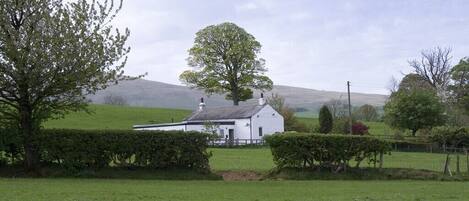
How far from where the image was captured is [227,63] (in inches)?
3504

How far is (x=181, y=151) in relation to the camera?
28.6 meters

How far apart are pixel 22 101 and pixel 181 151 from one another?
7.40 meters

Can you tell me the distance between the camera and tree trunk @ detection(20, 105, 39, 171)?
25859mm

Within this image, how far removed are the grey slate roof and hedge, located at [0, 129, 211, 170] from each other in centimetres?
5001

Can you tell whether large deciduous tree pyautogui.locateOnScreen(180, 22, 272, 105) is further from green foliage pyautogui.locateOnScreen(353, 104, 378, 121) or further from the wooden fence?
green foliage pyautogui.locateOnScreen(353, 104, 378, 121)

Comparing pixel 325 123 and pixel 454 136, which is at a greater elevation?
pixel 325 123

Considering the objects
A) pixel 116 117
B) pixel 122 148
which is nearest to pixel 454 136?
pixel 122 148

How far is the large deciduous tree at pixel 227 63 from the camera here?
89.0 meters

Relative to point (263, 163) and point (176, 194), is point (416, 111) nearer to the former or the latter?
point (263, 163)

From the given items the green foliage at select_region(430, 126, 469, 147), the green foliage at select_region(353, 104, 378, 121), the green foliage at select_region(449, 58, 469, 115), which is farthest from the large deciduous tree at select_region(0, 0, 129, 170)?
the green foliage at select_region(353, 104, 378, 121)

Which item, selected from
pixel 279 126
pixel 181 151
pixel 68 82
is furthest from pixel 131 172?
pixel 279 126

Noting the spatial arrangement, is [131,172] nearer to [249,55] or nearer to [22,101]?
[22,101]

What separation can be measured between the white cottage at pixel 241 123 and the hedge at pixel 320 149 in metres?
44.5

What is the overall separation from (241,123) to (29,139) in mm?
54889
